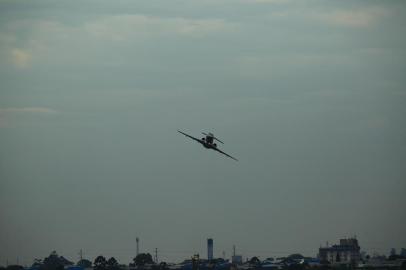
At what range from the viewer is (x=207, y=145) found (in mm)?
139875
